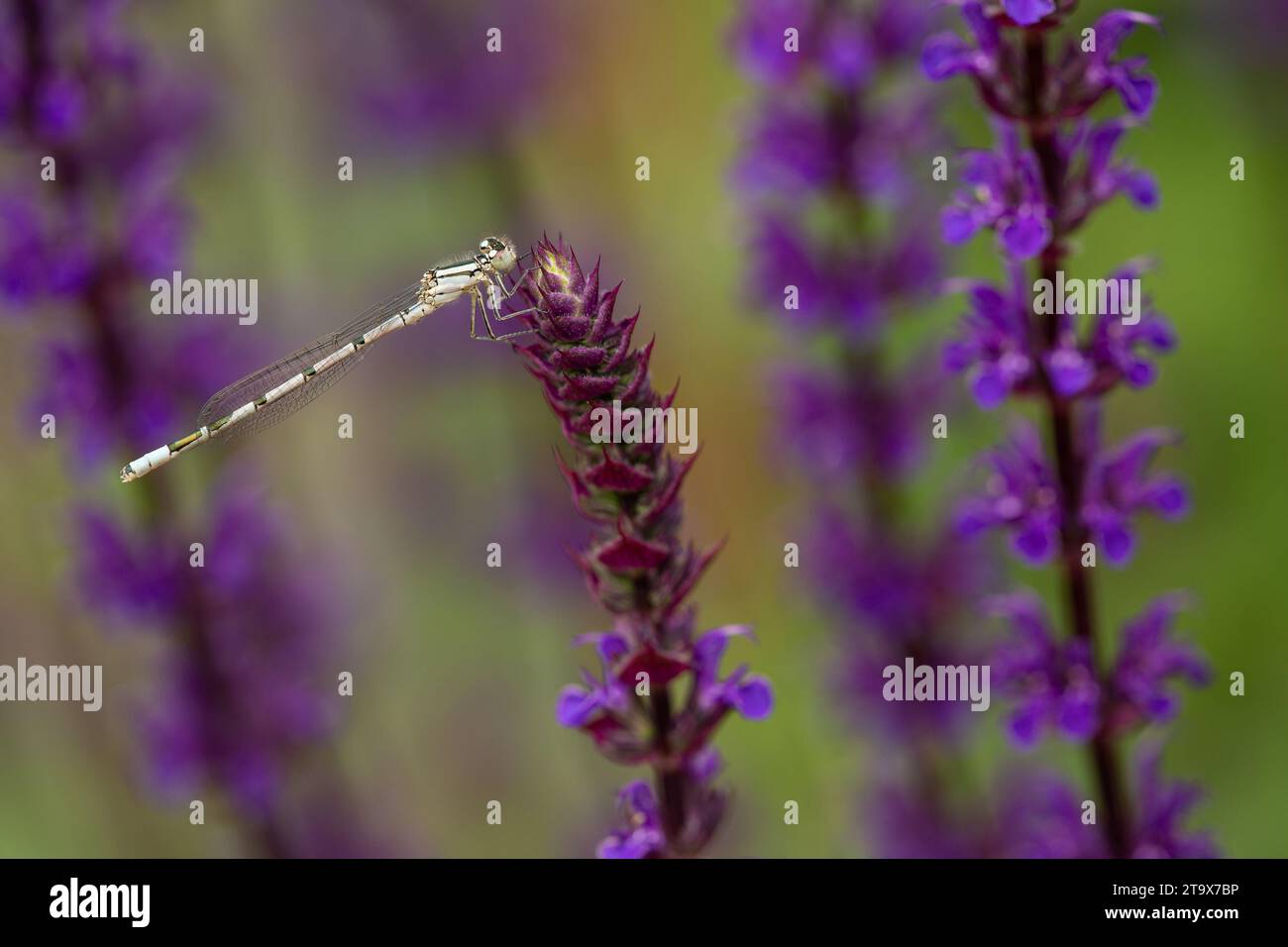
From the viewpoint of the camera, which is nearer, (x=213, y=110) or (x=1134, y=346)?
(x=1134, y=346)

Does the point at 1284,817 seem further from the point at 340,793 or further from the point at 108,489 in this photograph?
the point at 108,489

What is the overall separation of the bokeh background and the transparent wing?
266 mm

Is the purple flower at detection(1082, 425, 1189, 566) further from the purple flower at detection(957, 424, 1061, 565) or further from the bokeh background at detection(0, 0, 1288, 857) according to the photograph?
the bokeh background at detection(0, 0, 1288, 857)

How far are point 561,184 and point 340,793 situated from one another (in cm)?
558

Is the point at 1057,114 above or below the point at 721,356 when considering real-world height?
below

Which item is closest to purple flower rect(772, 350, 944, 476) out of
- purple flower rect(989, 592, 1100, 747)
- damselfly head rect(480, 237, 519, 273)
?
damselfly head rect(480, 237, 519, 273)

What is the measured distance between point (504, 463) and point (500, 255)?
3.23 meters

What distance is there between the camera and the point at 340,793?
691 centimetres

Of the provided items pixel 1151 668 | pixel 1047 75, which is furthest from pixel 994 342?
pixel 1151 668

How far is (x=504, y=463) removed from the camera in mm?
8703

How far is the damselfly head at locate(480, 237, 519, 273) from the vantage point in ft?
18.3

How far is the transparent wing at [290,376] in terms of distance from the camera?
5.91 meters

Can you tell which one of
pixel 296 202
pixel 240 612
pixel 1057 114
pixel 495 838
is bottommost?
pixel 495 838
